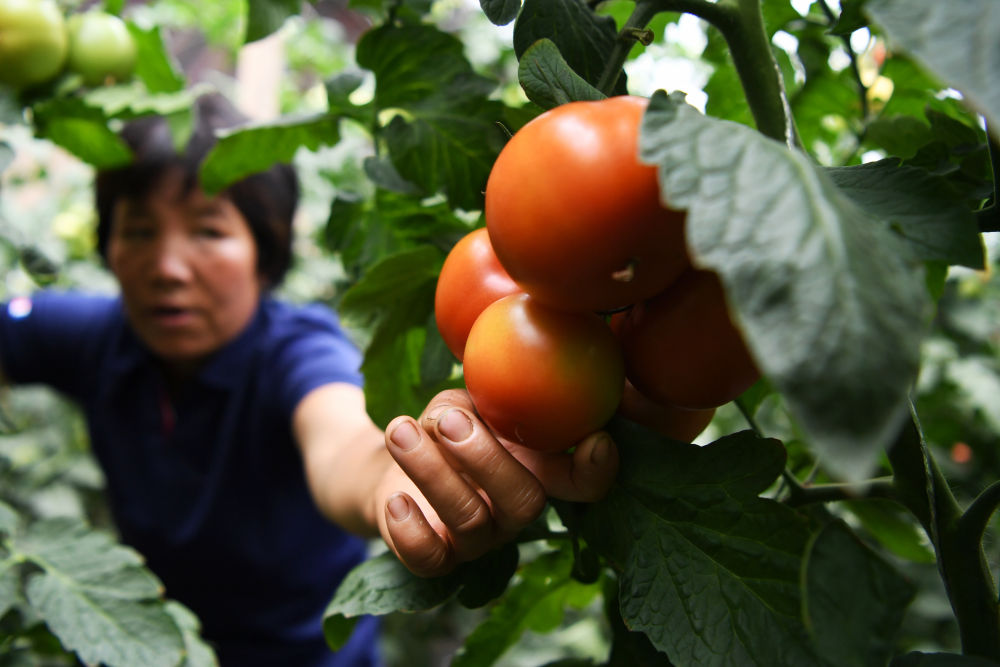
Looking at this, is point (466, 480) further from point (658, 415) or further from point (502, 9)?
point (502, 9)

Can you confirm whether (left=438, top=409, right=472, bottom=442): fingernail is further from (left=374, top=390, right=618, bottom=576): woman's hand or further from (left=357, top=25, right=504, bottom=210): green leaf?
(left=357, top=25, right=504, bottom=210): green leaf

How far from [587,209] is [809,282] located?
3.5 inches

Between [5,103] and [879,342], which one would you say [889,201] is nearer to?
[879,342]

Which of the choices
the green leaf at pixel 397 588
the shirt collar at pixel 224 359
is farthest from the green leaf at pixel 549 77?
the shirt collar at pixel 224 359

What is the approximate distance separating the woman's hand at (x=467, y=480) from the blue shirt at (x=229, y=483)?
763 mm

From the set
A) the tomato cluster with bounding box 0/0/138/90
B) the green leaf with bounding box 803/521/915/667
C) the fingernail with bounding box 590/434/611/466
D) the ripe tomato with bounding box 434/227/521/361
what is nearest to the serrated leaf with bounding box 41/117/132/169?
the tomato cluster with bounding box 0/0/138/90

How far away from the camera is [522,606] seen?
0.54 meters

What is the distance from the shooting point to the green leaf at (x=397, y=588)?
40 cm

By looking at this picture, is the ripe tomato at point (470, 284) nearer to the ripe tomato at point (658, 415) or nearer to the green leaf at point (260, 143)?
the ripe tomato at point (658, 415)

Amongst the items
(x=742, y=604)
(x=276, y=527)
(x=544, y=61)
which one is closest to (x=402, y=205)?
(x=544, y=61)

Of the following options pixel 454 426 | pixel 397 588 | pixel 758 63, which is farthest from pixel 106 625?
pixel 758 63

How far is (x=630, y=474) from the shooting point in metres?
0.34

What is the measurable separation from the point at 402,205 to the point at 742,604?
0.41 m

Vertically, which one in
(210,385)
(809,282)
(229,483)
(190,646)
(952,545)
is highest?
(809,282)
